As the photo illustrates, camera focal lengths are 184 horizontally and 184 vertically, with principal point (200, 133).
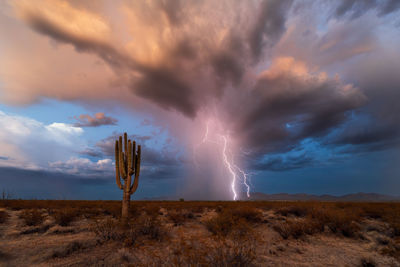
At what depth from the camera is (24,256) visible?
5.41 meters

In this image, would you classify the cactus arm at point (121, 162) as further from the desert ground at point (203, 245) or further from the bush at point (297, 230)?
the bush at point (297, 230)

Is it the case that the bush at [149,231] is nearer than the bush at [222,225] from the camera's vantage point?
Yes

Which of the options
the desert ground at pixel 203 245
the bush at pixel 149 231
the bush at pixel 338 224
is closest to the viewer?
the desert ground at pixel 203 245

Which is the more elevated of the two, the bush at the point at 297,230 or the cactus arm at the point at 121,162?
the cactus arm at the point at 121,162

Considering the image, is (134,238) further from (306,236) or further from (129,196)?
(306,236)

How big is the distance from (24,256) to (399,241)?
1249cm

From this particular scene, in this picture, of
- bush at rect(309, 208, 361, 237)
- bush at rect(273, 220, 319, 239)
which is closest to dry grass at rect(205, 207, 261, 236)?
bush at rect(273, 220, 319, 239)

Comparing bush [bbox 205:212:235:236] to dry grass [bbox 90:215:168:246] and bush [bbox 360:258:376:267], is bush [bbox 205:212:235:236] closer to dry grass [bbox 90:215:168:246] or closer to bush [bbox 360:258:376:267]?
dry grass [bbox 90:215:168:246]

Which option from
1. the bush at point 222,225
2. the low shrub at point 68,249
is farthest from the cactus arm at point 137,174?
the bush at point 222,225

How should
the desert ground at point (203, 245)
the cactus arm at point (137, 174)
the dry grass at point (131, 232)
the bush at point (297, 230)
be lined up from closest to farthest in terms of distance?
the desert ground at point (203, 245), the dry grass at point (131, 232), the bush at point (297, 230), the cactus arm at point (137, 174)

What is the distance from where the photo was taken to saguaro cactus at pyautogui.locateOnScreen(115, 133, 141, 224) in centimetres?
1000

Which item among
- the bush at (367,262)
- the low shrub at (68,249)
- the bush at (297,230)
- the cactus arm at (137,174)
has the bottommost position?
the bush at (367,262)

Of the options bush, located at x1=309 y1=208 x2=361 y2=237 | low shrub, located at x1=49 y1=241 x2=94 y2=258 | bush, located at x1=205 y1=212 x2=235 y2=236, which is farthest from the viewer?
bush, located at x1=309 y1=208 x2=361 y2=237

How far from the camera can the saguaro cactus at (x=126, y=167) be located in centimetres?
1000
